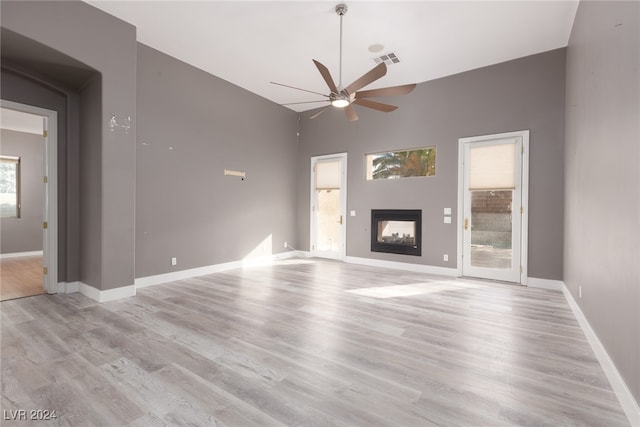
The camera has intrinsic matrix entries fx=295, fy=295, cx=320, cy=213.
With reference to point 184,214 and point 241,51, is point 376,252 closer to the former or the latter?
point 184,214

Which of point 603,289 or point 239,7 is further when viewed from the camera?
point 239,7

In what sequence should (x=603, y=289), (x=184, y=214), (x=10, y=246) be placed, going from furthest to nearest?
(x=10, y=246) → (x=184, y=214) → (x=603, y=289)

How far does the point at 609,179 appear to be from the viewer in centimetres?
223

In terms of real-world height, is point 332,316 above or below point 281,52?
below

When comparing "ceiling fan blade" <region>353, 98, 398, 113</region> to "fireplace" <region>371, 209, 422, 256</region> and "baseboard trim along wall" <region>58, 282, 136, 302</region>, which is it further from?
"baseboard trim along wall" <region>58, 282, 136, 302</region>

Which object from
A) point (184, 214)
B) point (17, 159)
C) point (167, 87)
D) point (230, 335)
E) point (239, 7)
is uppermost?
point (239, 7)

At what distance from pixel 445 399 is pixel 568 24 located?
16.4 ft

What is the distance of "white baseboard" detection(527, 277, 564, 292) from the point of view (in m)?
4.57

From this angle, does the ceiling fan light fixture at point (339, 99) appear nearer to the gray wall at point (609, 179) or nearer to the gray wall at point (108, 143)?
the gray wall at point (609, 179)

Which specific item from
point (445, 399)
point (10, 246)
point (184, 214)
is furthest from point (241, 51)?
point (10, 246)

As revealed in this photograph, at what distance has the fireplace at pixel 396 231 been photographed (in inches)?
233

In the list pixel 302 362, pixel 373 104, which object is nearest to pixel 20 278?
pixel 302 362

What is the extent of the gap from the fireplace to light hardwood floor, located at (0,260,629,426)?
1.96 m

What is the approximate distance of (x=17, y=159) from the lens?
737 centimetres
